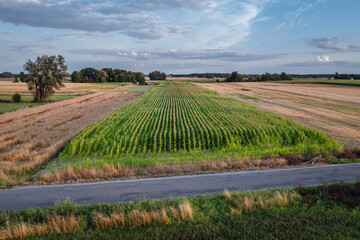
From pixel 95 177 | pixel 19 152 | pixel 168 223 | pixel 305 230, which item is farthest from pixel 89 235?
pixel 19 152

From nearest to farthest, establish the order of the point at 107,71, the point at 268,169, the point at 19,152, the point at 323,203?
1. the point at 323,203
2. the point at 268,169
3. the point at 19,152
4. the point at 107,71

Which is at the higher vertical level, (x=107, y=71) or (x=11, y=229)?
(x=107, y=71)

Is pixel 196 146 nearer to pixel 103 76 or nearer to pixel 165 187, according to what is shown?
pixel 165 187

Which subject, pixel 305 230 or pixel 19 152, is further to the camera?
pixel 19 152

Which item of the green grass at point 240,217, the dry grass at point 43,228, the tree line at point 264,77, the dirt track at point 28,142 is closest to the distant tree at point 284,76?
the tree line at point 264,77

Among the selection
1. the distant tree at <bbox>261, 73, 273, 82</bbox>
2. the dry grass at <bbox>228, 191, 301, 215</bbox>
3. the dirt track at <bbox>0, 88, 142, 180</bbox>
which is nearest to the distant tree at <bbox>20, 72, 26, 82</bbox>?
the dirt track at <bbox>0, 88, 142, 180</bbox>

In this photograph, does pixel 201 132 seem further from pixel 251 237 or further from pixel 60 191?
pixel 251 237

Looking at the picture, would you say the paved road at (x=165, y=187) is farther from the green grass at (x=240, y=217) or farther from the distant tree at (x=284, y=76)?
the distant tree at (x=284, y=76)
